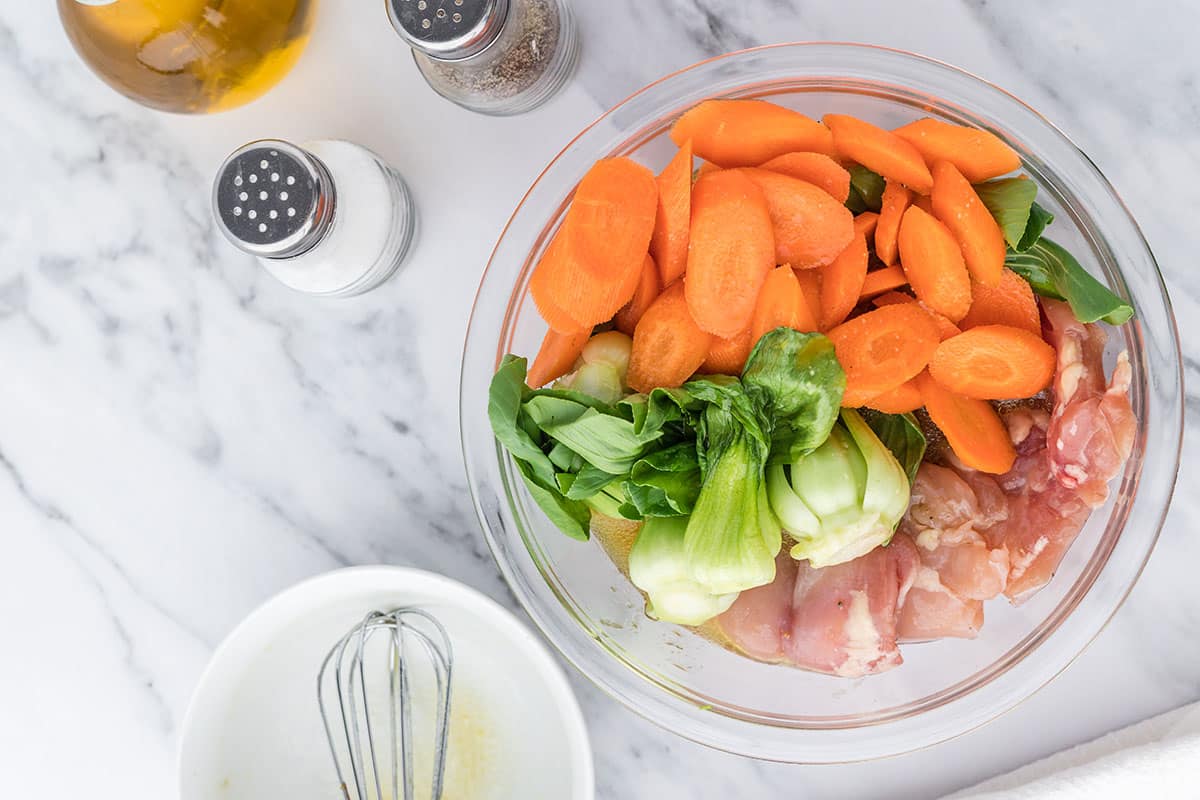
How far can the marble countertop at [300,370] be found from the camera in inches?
35.1

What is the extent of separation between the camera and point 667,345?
730 mm

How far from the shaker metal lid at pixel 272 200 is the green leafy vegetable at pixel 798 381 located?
0.38m

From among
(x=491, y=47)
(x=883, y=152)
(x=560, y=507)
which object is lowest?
(x=560, y=507)

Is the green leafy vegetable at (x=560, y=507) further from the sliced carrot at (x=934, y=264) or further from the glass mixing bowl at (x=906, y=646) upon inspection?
the sliced carrot at (x=934, y=264)

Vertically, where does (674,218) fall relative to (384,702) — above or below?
above

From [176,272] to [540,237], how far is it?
0.40 metres

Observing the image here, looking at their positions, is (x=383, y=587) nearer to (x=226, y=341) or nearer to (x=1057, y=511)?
(x=226, y=341)

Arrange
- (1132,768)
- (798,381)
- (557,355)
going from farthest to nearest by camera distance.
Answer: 1. (1132,768)
2. (557,355)
3. (798,381)

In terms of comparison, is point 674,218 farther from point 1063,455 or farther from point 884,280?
point 1063,455

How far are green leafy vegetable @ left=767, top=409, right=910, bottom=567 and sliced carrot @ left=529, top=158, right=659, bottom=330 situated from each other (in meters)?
0.19

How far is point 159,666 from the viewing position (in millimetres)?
1008

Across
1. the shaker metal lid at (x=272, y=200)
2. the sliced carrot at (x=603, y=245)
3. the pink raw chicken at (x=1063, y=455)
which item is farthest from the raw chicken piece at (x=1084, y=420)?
the shaker metal lid at (x=272, y=200)

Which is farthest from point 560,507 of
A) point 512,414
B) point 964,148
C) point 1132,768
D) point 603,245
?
point 1132,768

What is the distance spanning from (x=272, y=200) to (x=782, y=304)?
0.43 meters
